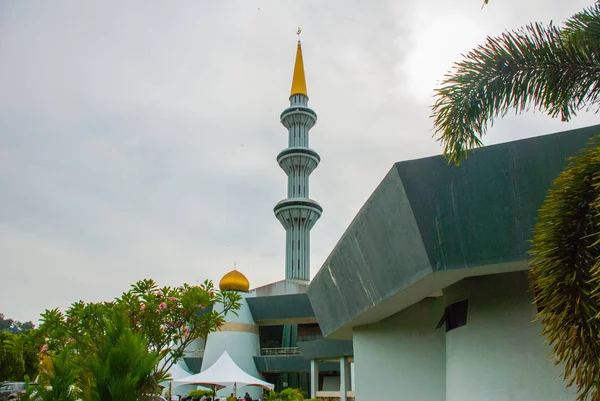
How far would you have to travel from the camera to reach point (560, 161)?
834 cm

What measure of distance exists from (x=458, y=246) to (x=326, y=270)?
729cm

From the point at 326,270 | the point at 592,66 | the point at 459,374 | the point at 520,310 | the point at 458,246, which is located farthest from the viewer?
the point at 326,270

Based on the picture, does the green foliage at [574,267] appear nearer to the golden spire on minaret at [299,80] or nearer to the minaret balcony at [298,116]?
the minaret balcony at [298,116]

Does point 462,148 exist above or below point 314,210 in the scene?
below

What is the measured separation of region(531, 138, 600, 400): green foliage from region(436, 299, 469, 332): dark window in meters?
6.72

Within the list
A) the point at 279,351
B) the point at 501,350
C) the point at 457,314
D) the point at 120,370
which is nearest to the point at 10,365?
the point at 279,351

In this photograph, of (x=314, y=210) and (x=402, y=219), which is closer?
(x=402, y=219)

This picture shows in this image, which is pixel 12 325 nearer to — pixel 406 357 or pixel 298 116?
pixel 298 116

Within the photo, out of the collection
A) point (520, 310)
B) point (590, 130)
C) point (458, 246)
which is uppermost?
point (590, 130)

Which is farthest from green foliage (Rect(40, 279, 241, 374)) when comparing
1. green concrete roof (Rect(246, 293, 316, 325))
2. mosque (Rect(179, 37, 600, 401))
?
green concrete roof (Rect(246, 293, 316, 325))

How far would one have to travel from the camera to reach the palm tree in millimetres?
4793

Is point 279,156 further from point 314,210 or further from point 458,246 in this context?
point 458,246

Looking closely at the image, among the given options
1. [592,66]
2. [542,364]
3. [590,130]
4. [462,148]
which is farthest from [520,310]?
[592,66]

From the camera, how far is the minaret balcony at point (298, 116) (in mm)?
54656
